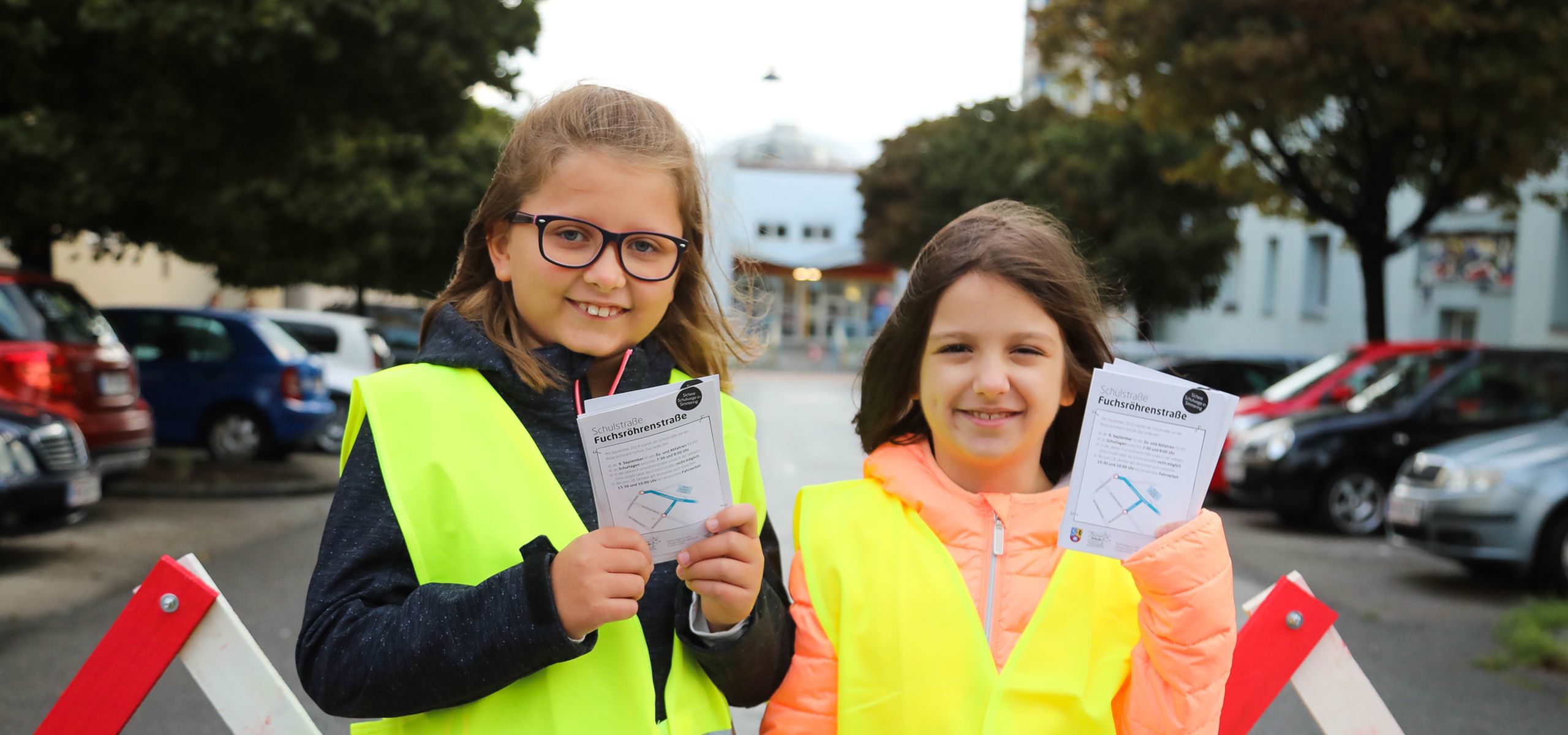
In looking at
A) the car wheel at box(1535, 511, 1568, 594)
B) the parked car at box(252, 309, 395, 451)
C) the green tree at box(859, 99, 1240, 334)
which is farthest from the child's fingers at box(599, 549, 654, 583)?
the green tree at box(859, 99, 1240, 334)

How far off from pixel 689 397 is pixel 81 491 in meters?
7.17

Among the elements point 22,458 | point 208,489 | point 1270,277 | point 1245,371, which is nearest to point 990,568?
point 22,458

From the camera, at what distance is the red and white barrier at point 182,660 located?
1.91m

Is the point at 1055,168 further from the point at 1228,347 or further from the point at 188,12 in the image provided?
the point at 188,12

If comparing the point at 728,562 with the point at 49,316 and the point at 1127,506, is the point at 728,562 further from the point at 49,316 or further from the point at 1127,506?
the point at 49,316

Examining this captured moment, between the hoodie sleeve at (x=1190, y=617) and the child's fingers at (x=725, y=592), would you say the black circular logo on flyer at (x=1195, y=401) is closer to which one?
the hoodie sleeve at (x=1190, y=617)

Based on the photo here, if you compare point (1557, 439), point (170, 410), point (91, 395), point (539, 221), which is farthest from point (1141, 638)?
point (170, 410)

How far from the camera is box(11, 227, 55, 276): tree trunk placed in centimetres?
1110

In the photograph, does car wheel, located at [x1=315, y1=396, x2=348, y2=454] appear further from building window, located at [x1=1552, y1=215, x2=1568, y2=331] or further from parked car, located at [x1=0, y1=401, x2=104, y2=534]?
building window, located at [x1=1552, y1=215, x2=1568, y2=331]

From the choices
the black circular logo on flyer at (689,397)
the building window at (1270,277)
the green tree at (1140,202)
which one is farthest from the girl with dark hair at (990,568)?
the building window at (1270,277)

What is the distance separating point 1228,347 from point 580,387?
3022 centimetres

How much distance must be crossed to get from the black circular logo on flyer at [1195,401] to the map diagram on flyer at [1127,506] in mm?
128

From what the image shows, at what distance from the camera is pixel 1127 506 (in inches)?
72.0

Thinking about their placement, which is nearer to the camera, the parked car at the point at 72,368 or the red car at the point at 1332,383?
the parked car at the point at 72,368
